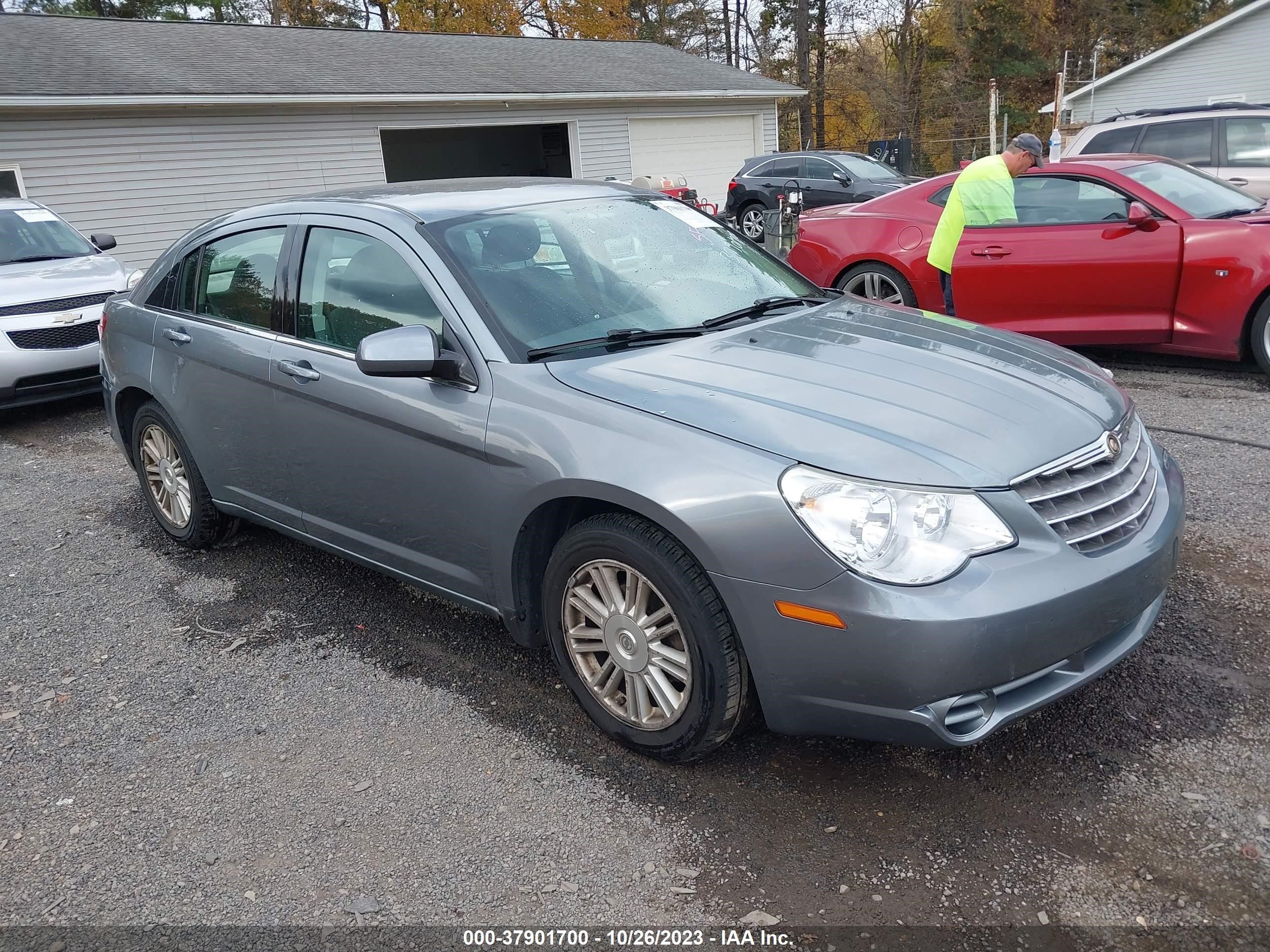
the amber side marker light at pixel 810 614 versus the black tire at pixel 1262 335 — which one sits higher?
the amber side marker light at pixel 810 614

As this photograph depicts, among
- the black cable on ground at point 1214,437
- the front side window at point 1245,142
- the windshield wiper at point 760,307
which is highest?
the front side window at point 1245,142

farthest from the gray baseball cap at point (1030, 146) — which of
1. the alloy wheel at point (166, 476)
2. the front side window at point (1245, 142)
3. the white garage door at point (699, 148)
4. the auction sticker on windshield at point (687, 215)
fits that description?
the white garage door at point (699, 148)

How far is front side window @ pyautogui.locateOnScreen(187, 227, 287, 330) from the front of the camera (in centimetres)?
405

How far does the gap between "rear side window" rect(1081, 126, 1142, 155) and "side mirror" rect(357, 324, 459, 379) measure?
9.76 metres

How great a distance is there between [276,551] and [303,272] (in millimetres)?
1627

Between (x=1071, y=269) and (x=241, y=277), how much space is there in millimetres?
5472

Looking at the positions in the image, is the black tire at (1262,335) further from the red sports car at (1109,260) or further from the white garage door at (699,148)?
the white garage door at (699,148)

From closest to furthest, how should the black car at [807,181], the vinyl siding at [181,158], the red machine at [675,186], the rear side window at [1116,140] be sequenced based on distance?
the rear side window at [1116,140]
the vinyl siding at [181,158]
the red machine at [675,186]
the black car at [807,181]

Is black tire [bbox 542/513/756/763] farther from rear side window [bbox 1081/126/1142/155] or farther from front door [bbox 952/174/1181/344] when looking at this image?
rear side window [bbox 1081/126/1142/155]

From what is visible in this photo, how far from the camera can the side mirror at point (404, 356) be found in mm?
3152

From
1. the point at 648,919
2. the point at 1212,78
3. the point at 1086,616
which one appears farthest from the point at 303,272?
the point at 1212,78

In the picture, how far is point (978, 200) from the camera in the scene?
7059 millimetres

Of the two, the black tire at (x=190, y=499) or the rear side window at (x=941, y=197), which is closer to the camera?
the black tire at (x=190, y=499)

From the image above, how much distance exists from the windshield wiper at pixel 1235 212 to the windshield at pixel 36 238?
9.34 m
